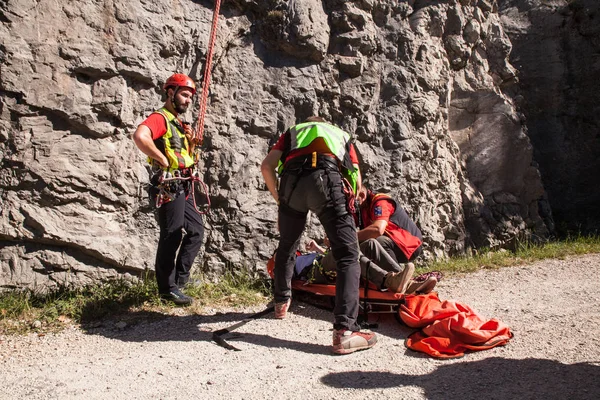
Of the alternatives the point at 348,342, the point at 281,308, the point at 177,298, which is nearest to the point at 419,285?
the point at 348,342

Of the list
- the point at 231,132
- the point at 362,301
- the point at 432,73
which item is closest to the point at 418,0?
the point at 432,73

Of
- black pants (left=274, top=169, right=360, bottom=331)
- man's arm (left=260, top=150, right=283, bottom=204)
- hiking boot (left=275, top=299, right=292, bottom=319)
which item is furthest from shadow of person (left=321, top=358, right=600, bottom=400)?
man's arm (left=260, top=150, right=283, bottom=204)

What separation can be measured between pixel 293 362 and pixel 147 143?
6.93ft

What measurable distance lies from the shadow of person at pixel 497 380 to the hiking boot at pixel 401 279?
3.25 feet

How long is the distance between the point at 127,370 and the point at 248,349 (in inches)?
33.6


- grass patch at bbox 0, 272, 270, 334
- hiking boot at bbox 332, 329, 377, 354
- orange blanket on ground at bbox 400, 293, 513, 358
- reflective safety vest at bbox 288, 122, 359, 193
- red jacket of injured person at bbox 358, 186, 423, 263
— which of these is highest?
reflective safety vest at bbox 288, 122, 359, 193

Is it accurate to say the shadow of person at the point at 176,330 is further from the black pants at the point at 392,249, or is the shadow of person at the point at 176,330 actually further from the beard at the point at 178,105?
the beard at the point at 178,105

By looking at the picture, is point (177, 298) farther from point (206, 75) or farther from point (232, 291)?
point (206, 75)

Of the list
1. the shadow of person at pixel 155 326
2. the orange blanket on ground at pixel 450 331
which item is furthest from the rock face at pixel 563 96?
the shadow of person at pixel 155 326

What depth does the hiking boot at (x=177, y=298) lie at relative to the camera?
16.4ft

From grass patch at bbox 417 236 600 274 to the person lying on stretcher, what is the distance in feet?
5.28

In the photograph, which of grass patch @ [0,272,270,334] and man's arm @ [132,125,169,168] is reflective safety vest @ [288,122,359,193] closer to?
man's arm @ [132,125,169,168]

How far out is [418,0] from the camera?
7457mm

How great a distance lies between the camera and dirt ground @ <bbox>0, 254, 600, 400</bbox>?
3.27 meters
